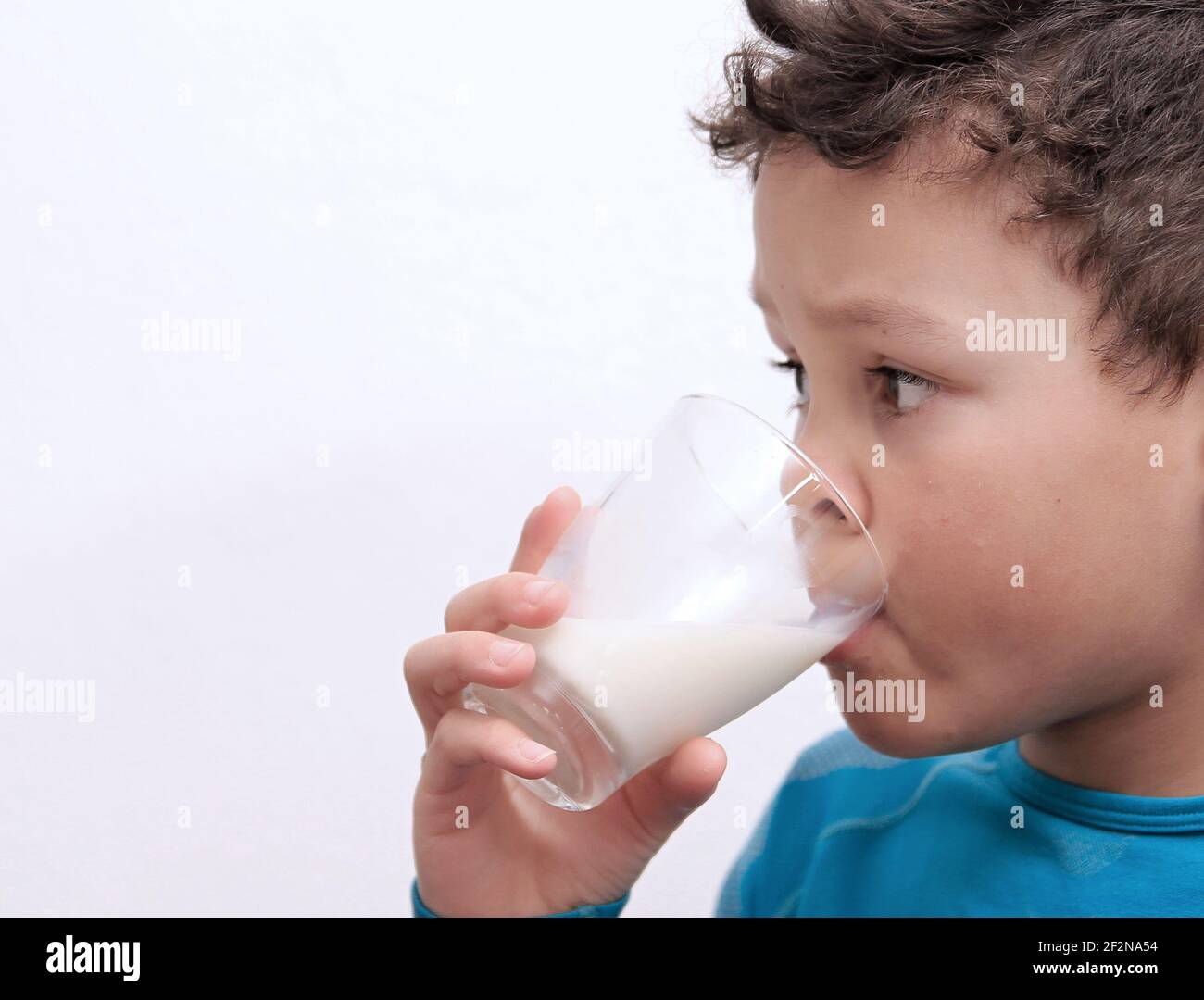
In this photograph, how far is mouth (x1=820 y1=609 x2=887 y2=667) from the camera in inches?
39.1

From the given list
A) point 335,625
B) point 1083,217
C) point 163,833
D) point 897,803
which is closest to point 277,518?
point 335,625

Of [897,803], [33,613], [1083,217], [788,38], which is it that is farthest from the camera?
[33,613]

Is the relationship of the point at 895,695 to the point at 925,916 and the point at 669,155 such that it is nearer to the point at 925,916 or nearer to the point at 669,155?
the point at 925,916

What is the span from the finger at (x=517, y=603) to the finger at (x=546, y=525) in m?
0.11

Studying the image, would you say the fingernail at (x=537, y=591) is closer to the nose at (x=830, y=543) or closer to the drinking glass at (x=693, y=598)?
the drinking glass at (x=693, y=598)

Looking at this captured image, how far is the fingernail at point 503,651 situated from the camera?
35.6 inches

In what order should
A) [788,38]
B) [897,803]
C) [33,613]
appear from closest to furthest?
[788,38], [897,803], [33,613]

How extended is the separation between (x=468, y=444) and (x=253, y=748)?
1.55 feet

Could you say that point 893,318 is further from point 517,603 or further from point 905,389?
point 517,603

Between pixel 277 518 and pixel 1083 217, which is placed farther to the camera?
pixel 277 518

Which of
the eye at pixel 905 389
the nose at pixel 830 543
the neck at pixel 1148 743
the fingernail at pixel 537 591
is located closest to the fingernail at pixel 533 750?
the fingernail at pixel 537 591

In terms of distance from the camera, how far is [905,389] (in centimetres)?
96

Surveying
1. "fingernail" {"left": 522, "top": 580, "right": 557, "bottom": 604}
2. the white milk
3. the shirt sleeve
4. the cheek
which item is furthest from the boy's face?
the shirt sleeve

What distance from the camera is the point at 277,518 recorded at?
1.68 m
